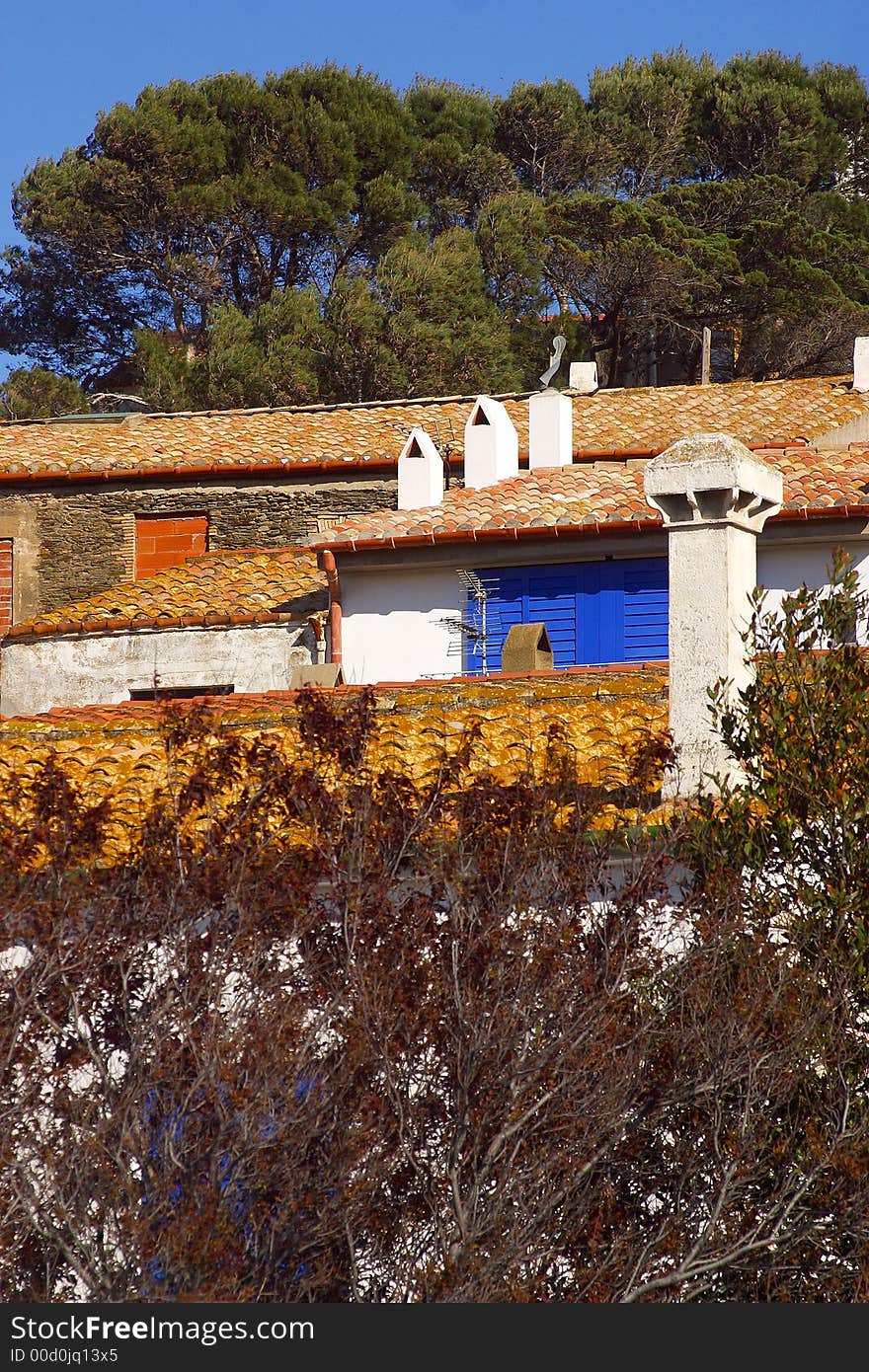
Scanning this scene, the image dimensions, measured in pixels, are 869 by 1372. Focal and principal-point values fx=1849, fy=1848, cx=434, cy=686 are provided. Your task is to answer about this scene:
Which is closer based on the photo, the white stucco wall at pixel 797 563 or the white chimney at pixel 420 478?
the white stucco wall at pixel 797 563

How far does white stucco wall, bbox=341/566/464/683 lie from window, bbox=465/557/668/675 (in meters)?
0.28

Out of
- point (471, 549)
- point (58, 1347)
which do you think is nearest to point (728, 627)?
point (58, 1347)

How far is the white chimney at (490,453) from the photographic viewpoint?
76.3ft

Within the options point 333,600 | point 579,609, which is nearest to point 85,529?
point 333,600

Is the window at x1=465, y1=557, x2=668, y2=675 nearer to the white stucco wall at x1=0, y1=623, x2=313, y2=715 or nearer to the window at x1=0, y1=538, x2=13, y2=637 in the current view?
the white stucco wall at x1=0, y1=623, x2=313, y2=715

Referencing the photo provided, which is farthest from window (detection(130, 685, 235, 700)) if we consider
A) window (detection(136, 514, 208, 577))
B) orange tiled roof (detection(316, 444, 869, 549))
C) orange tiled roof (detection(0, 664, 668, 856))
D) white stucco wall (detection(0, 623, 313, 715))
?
orange tiled roof (detection(0, 664, 668, 856))

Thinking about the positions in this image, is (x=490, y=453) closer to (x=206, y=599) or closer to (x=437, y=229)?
(x=206, y=599)

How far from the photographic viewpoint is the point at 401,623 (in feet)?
66.8

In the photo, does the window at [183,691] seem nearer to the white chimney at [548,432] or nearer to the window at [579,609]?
the window at [579,609]

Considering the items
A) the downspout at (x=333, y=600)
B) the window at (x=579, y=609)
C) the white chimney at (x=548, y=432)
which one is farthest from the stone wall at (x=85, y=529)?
the window at (x=579, y=609)

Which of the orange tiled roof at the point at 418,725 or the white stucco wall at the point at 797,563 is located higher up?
the white stucco wall at the point at 797,563

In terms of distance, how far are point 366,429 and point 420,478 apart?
17.1 feet

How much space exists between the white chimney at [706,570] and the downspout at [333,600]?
10.4 m

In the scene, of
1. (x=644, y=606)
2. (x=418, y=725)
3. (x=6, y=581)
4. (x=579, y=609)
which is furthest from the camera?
(x=6, y=581)
